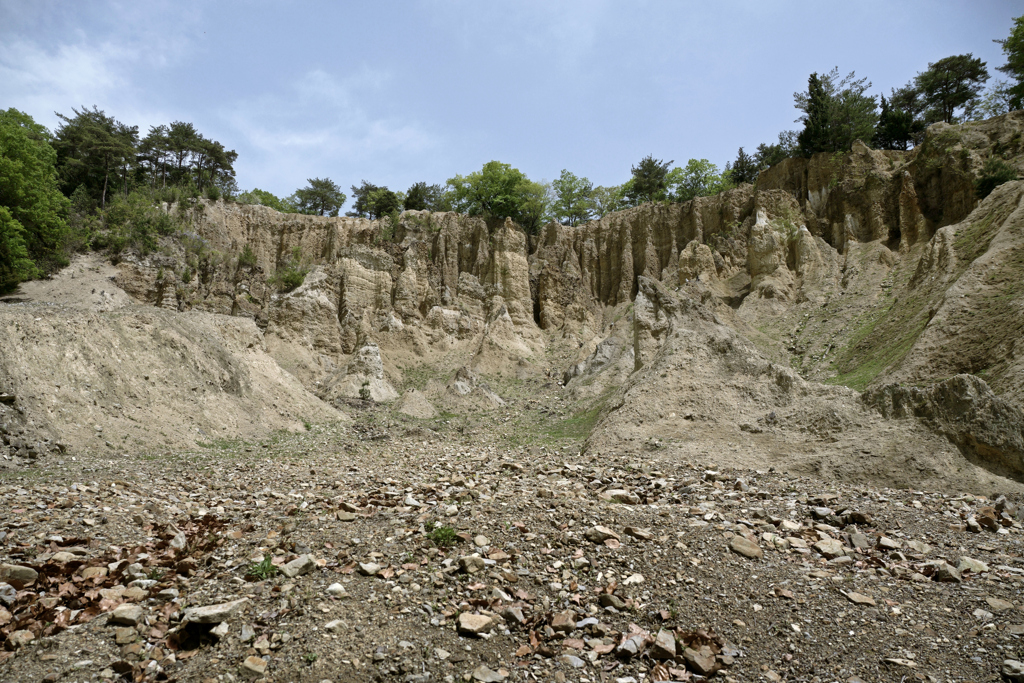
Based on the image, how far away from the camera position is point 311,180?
2470 inches

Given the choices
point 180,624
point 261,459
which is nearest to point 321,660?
point 180,624

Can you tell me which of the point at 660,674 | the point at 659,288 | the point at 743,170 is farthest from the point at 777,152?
the point at 660,674

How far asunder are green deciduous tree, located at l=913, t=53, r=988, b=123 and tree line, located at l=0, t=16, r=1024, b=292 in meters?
0.09

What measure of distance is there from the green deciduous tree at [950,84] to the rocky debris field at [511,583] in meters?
52.5

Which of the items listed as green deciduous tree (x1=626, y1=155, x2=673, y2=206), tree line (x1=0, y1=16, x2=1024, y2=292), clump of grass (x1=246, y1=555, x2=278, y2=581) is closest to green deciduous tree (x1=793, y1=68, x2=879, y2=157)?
tree line (x1=0, y1=16, x2=1024, y2=292)

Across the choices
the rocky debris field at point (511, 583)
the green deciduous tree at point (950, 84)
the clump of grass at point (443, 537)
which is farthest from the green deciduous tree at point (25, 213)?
the green deciduous tree at point (950, 84)

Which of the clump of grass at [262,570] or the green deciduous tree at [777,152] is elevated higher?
the green deciduous tree at [777,152]

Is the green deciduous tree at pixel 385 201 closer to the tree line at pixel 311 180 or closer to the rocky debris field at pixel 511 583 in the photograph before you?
the tree line at pixel 311 180

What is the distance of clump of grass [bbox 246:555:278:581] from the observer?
5.75 m

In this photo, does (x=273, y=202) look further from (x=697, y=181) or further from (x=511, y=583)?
(x=511, y=583)

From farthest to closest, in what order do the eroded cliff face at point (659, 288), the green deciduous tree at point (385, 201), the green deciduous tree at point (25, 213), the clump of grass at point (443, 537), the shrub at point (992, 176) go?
the green deciduous tree at point (385, 201), the green deciduous tree at point (25, 213), the shrub at point (992, 176), the eroded cliff face at point (659, 288), the clump of grass at point (443, 537)

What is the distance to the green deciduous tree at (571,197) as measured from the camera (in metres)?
55.0

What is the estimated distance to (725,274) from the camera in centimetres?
3816

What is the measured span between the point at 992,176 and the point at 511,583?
3606 centimetres
